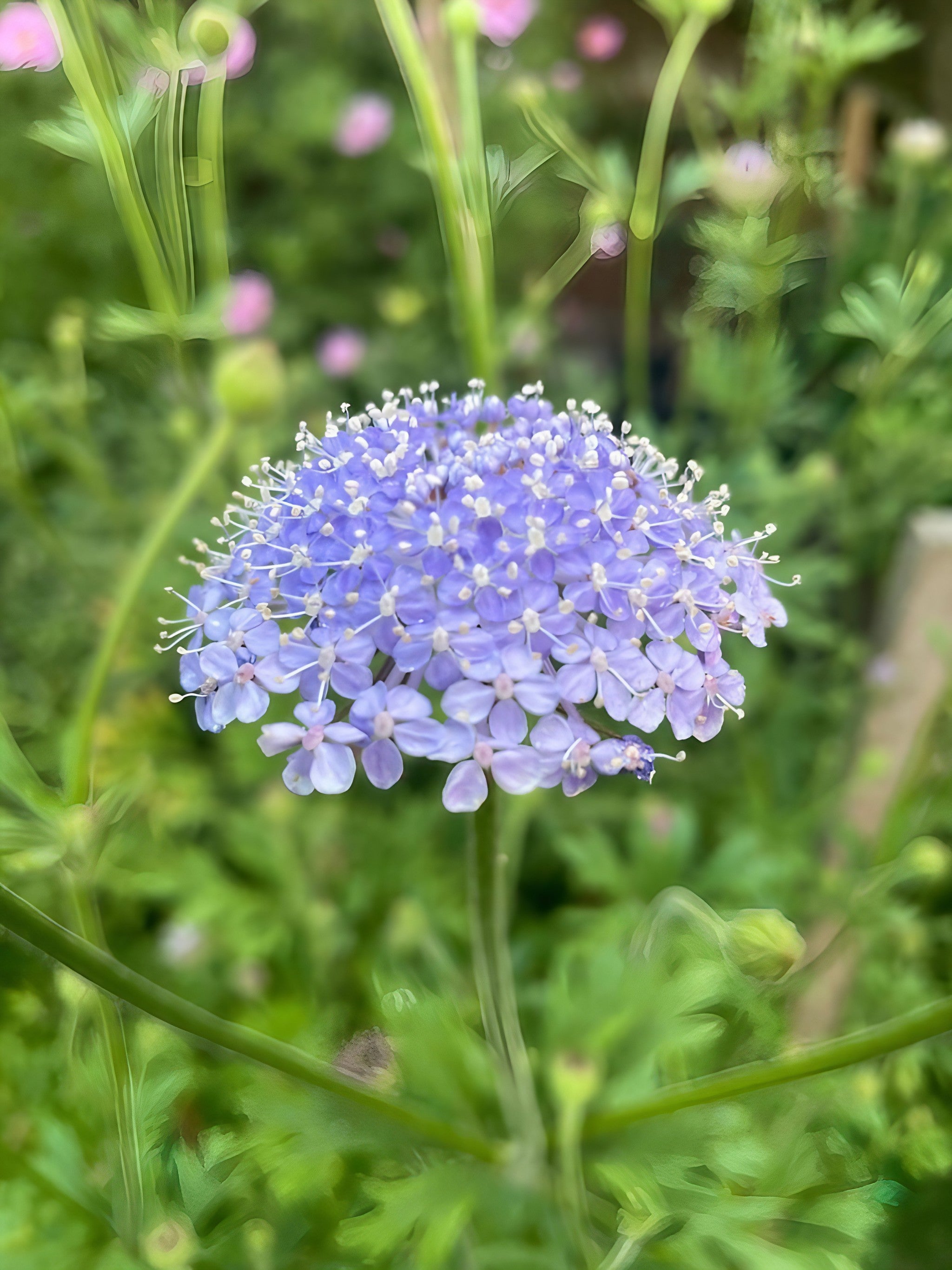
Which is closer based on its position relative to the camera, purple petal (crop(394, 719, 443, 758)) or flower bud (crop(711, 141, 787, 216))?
purple petal (crop(394, 719, 443, 758))

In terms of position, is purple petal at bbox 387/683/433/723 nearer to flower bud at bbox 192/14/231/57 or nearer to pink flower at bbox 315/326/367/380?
flower bud at bbox 192/14/231/57

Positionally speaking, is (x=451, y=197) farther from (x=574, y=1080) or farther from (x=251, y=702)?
(x=574, y=1080)

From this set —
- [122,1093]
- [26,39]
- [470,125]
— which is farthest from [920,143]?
[122,1093]

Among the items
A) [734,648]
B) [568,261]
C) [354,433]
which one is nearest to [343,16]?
[568,261]

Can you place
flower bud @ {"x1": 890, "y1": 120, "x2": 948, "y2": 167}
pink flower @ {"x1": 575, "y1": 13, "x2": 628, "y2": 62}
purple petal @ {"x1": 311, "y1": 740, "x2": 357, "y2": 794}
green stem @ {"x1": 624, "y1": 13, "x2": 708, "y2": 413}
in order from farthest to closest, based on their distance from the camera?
pink flower @ {"x1": 575, "y1": 13, "x2": 628, "y2": 62}
flower bud @ {"x1": 890, "y1": 120, "x2": 948, "y2": 167}
green stem @ {"x1": 624, "y1": 13, "x2": 708, "y2": 413}
purple petal @ {"x1": 311, "y1": 740, "x2": 357, "y2": 794}

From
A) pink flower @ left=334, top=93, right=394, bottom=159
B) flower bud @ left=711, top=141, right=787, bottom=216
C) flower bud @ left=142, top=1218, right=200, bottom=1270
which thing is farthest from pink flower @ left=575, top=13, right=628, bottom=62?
flower bud @ left=142, top=1218, right=200, bottom=1270

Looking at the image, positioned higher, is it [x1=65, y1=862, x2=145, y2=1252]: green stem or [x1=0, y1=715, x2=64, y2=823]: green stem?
[x1=0, y1=715, x2=64, y2=823]: green stem
